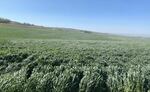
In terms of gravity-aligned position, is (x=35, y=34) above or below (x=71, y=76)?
below

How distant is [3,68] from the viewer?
603 inches

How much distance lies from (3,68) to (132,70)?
6913 millimetres

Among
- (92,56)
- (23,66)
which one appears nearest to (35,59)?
(23,66)

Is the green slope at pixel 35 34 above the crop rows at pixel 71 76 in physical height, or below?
below

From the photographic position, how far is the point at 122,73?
13648 millimetres

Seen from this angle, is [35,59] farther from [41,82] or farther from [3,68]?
[41,82]

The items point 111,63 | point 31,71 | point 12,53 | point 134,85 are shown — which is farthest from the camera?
point 12,53

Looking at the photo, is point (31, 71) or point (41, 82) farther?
point (31, 71)

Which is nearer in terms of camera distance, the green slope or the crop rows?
the crop rows

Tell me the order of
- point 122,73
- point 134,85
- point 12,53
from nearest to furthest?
point 134,85 → point 122,73 → point 12,53

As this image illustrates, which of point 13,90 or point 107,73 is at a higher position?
point 107,73

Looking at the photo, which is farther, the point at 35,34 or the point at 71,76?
the point at 35,34

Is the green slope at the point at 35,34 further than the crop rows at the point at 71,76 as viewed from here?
Yes

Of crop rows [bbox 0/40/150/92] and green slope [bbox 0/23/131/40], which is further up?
crop rows [bbox 0/40/150/92]
